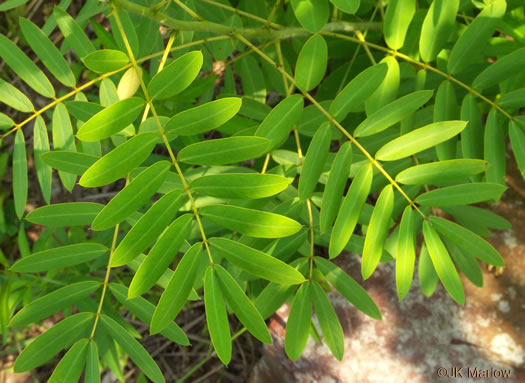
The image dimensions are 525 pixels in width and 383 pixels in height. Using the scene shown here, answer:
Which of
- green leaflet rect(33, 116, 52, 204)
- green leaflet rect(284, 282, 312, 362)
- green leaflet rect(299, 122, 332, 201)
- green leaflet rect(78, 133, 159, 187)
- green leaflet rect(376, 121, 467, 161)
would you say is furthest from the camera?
green leaflet rect(33, 116, 52, 204)

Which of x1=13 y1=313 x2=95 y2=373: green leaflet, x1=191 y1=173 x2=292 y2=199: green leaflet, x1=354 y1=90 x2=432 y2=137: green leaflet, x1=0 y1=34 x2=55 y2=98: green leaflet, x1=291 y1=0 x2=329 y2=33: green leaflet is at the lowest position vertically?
x1=13 y1=313 x2=95 y2=373: green leaflet

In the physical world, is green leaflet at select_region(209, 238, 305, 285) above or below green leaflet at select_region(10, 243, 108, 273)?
above

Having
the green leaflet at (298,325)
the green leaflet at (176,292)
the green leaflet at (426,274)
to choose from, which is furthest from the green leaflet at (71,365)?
the green leaflet at (426,274)

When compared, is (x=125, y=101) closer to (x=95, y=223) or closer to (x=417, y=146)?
(x=95, y=223)

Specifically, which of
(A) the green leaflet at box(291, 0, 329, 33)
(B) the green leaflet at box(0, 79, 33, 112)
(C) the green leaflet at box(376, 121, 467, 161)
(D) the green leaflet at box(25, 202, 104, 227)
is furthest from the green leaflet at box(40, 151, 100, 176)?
(C) the green leaflet at box(376, 121, 467, 161)

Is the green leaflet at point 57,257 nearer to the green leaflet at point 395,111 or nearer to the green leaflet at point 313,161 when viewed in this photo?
the green leaflet at point 313,161

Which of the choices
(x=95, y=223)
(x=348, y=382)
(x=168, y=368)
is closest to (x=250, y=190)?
(x=95, y=223)

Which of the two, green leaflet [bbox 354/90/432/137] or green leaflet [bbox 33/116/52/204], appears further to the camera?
green leaflet [bbox 33/116/52/204]

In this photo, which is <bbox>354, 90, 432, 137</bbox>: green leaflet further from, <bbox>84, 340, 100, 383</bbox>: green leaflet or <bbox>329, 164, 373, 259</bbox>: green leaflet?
<bbox>84, 340, 100, 383</bbox>: green leaflet
